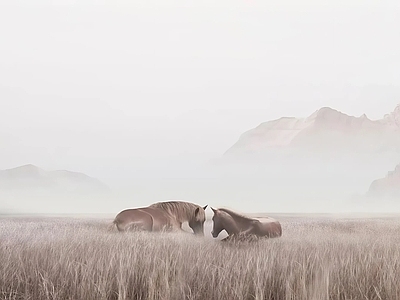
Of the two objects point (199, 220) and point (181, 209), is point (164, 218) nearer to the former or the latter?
point (181, 209)

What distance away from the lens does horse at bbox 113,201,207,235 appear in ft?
18.7

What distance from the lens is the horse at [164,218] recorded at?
5715 mm

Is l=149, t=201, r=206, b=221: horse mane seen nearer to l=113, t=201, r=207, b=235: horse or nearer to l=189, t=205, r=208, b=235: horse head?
l=113, t=201, r=207, b=235: horse

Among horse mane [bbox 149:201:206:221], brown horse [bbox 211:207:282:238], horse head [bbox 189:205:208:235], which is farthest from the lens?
horse mane [bbox 149:201:206:221]

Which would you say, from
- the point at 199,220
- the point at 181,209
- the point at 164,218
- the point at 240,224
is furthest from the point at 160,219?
the point at 240,224

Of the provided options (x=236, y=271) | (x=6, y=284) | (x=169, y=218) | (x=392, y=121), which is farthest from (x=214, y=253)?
(x=392, y=121)

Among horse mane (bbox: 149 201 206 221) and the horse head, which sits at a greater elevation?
horse mane (bbox: 149 201 206 221)

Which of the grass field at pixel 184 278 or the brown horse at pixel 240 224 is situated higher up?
the brown horse at pixel 240 224

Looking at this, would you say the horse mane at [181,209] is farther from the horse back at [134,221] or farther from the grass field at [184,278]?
the grass field at [184,278]

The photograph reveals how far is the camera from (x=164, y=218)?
5.87 m

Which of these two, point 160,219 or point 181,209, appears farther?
point 181,209

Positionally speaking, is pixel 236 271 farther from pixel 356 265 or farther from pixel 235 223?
pixel 235 223

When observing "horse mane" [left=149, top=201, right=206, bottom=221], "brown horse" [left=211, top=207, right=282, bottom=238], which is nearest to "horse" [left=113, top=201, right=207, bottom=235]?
"horse mane" [left=149, top=201, right=206, bottom=221]

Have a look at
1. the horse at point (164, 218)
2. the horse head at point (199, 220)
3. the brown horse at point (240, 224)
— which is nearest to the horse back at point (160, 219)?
the horse at point (164, 218)
